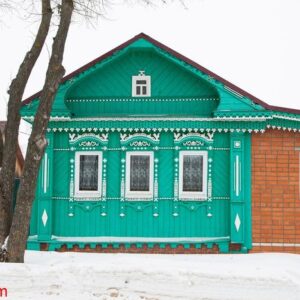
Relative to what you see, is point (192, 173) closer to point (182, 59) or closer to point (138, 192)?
point (138, 192)

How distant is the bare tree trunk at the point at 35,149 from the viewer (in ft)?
25.0

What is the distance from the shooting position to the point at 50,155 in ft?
35.3

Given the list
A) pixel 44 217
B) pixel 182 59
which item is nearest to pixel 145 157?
pixel 182 59

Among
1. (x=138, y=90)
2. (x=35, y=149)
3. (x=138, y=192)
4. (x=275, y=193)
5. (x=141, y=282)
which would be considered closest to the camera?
(x=141, y=282)

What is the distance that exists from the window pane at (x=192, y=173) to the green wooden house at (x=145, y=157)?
0.08 ft

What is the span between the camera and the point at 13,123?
8242 millimetres

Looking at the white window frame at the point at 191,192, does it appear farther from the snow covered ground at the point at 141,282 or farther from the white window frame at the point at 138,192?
the snow covered ground at the point at 141,282

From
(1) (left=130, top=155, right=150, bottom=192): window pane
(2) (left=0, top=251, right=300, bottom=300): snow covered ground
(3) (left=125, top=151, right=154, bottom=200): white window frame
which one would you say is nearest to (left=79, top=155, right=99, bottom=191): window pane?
(3) (left=125, top=151, right=154, bottom=200): white window frame

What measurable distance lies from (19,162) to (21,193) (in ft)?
43.0

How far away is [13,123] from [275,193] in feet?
20.8

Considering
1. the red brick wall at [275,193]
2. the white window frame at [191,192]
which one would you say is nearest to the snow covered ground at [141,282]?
the red brick wall at [275,193]

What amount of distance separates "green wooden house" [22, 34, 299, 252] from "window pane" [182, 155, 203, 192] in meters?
0.02

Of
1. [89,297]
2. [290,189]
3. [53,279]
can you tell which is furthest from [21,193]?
[290,189]

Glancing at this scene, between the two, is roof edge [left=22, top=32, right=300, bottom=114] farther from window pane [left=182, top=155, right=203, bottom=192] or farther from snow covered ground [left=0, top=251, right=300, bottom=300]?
snow covered ground [left=0, top=251, right=300, bottom=300]
